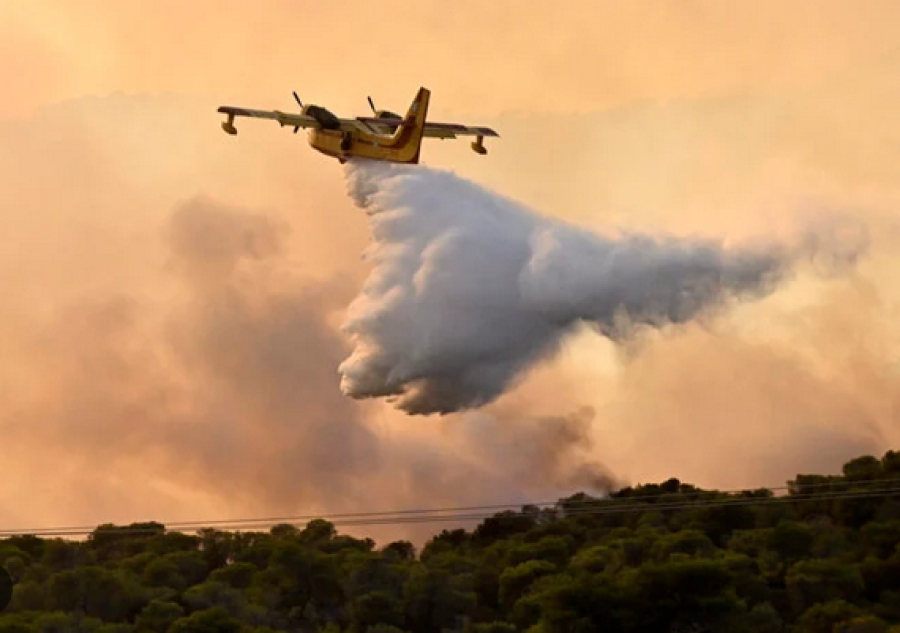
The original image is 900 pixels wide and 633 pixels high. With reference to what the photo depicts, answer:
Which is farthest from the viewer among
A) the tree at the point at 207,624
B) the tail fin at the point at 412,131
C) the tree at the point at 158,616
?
the tree at the point at 158,616

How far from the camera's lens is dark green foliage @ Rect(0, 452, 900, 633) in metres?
96.5

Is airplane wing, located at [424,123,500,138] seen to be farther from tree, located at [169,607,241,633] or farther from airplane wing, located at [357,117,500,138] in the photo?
tree, located at [169,607,241,633]

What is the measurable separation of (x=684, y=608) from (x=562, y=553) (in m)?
32.9

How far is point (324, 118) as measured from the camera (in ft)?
316

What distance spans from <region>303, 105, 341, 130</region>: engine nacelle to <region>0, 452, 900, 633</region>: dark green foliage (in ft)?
88.9

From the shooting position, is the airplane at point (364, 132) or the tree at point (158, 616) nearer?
the airplane at point (364, 132)

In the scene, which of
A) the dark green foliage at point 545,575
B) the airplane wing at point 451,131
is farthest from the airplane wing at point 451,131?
the dark green foliage at point 545,575

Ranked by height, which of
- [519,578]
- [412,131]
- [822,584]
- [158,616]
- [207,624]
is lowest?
[207,624]

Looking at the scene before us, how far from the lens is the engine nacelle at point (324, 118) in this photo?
96250mm

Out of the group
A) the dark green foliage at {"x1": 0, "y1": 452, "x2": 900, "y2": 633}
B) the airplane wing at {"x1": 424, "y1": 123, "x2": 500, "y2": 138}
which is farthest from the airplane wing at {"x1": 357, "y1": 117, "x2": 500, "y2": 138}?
the dark green foliage at {"x1": 0, "y1": 452, "x2": 900, "y2": 633}

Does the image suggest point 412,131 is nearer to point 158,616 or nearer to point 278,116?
point 278,116

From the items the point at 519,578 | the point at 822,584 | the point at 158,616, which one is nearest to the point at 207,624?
the point at 158,616

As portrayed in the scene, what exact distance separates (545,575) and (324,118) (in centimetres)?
3481

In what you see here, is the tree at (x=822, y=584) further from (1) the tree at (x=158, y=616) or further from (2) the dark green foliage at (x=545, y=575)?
(1) the tree at (x=158, y=616)
